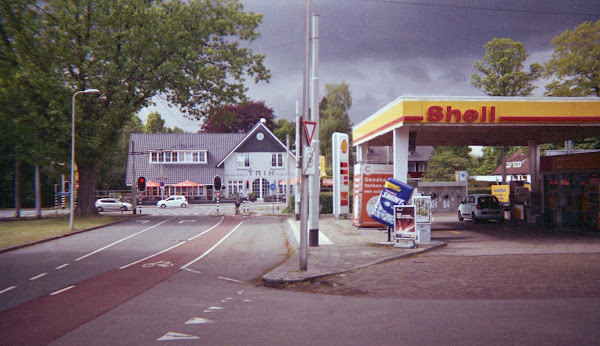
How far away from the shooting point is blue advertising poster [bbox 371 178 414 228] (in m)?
17.4

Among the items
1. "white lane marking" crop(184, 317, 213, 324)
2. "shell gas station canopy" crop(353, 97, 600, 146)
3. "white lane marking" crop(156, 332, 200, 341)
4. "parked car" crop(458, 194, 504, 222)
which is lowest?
"white lane marking" crop(184, 317, 213, 324)

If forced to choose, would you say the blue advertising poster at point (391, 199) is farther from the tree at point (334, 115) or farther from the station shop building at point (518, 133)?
the tree at point (334, 115)

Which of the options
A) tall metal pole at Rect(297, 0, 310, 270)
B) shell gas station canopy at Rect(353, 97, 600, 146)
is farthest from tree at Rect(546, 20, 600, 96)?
tall metal pole at Rect(297, 0, 310, 270)

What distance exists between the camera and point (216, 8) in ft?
111

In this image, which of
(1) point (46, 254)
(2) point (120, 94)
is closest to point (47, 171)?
(2) point (120, 94)

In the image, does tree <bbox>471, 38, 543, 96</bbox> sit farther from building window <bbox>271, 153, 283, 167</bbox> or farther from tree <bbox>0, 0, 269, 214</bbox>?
building window <bbox>271, 153, 283, 167</bbox>

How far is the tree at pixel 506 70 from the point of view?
4466 centimetres

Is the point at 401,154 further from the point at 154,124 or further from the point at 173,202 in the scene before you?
the point at 154,124

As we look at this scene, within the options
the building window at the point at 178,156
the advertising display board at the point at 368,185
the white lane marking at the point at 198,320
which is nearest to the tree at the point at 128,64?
the advertising display board at the point at 368,185

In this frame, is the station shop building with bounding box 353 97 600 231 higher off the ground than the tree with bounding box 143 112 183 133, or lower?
lower

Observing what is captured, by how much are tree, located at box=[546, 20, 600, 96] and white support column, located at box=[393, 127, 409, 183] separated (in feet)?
84.1

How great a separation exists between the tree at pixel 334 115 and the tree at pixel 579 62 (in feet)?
98.6

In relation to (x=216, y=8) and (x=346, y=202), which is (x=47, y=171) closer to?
(x=216, y=8)

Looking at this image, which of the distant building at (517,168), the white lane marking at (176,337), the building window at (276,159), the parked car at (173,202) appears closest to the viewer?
the white lane marking at (176,337)
